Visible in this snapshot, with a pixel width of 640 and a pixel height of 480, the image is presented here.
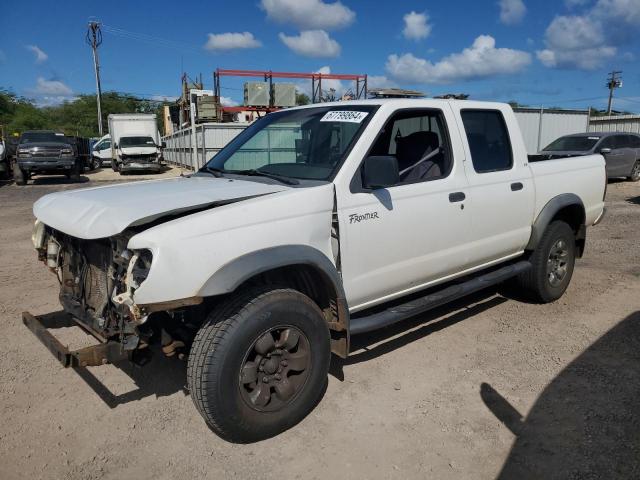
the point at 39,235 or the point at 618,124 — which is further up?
the point at 618,124

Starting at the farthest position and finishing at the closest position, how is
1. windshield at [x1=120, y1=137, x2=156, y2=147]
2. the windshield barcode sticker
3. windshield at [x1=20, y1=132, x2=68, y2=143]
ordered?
windshield at [x1=120, y1=137, x2=156, y2=147]
windshield at [x1=20, y1=132, x2=68, y2=143]
the windshield barcode sticker

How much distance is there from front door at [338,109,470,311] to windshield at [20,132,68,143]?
18338 mm

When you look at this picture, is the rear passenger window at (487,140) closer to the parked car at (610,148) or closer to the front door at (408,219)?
the front door at (408,219)

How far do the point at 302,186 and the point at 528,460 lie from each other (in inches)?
80.6

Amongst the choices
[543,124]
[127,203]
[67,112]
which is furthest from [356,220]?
[67,112]

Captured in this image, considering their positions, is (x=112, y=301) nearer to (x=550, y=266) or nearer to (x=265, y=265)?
(x=265, y=265)

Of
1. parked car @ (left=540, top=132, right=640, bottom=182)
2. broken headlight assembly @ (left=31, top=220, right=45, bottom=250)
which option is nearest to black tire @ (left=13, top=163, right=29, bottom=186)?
broken headlight assembly @ (left=31, top=220, right=45, bottom=250)

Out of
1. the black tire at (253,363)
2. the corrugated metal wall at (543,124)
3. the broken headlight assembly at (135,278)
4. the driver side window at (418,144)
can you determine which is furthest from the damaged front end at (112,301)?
the corrugated metal wall at (543,124)

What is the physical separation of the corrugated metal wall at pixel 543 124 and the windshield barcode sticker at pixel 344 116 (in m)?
20.6

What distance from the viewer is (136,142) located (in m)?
25.2

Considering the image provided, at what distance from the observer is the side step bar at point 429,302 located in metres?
3.48

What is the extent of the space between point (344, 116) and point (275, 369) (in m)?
1.83

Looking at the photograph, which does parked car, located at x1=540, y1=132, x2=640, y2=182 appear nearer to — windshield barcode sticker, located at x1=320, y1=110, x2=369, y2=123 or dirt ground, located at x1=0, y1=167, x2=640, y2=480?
dirt ground, located at x1=0, y1=167, x2=640, y2=480

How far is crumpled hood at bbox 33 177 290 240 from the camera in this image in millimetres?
2768
